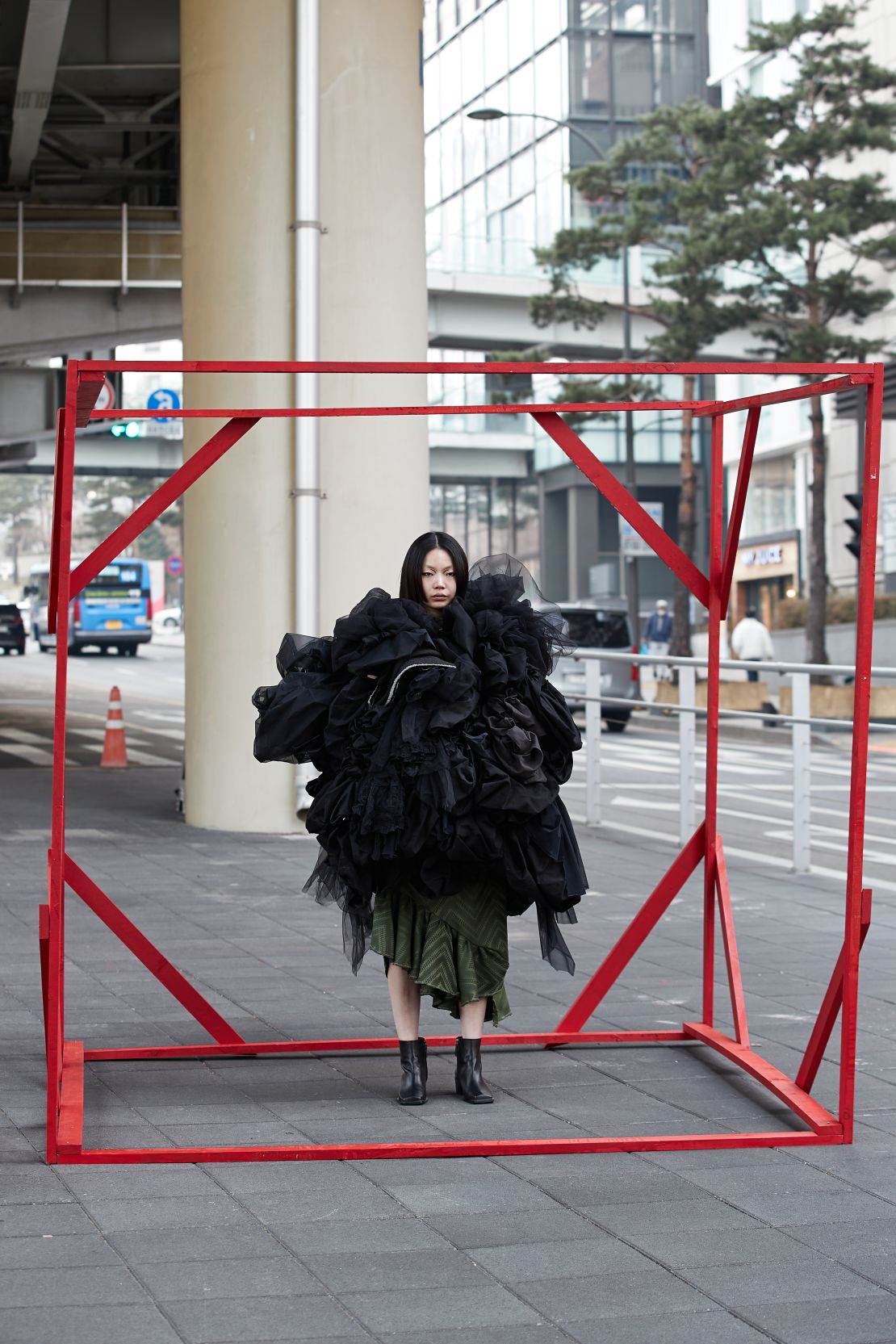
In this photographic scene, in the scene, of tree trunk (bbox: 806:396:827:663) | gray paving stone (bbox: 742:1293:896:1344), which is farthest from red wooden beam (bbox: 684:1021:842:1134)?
tree trunk (bbox: 806:396:827:663)

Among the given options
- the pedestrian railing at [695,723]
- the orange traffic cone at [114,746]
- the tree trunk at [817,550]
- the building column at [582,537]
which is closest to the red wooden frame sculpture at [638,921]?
the pedestrian railing at [695,723]

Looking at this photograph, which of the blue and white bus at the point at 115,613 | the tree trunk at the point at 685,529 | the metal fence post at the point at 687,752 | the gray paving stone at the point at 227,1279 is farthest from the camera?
the blue and white bus at the point at 115,613

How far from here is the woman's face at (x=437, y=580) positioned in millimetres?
5164

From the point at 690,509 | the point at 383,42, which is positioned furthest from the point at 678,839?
the point at 690,509

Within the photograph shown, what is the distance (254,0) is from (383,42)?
890 millimetres

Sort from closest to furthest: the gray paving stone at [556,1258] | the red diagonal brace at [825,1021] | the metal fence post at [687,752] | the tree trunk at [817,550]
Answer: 1. the gray paving stone at [556,1258]
2. the red diagonal brace at [825,1021]
3. the metal fence post at [687,752]
4. the tree trunk at [817,550]

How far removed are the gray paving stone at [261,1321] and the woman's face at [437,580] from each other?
218 centimetres

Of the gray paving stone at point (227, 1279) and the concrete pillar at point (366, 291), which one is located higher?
the concrete pillar at point (366, 291)

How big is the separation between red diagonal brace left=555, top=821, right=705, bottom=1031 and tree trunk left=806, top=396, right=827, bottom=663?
2531cm

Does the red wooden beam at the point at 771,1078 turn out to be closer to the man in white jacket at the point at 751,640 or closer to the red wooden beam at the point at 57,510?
the red wooden beam at the point at 57,510

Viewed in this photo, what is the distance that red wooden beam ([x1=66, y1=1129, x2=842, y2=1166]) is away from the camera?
14.8ft

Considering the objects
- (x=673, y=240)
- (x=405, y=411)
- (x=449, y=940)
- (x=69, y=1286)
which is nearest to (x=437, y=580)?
(x=405, y=411)

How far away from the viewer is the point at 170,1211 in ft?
13.5

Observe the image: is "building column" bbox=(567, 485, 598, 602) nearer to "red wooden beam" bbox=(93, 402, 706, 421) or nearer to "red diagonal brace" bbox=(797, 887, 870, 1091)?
"red wooden beam" bbox=(93, 402, 706, 421)
